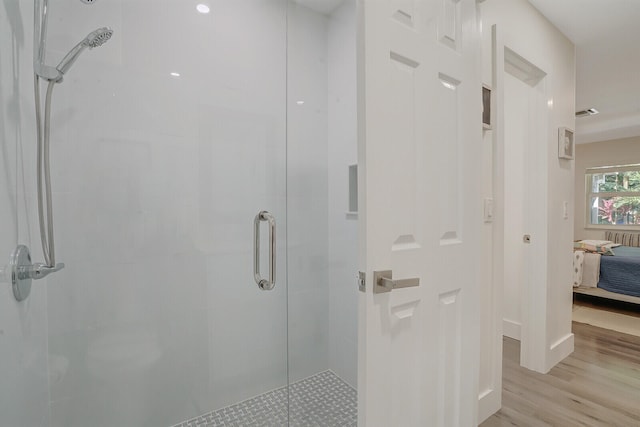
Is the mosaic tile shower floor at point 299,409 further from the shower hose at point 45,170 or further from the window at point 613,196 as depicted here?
the window at point 613,196

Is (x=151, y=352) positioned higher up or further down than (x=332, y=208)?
further down

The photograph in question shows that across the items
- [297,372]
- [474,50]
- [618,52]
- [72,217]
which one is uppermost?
[618,52]

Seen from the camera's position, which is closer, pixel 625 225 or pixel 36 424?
pixel 36 424

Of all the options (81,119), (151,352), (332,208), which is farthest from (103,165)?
(332,208)

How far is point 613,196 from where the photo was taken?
5.61m

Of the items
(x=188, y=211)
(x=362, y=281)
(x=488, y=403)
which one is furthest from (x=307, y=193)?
(x=488, y=403)

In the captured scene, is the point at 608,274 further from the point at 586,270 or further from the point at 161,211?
the point at 161,211

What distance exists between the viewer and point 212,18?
70.0 inches

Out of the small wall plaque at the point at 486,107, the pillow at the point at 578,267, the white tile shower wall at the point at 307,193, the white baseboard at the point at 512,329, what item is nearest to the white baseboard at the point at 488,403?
the white tile shower wall at the point at 307,193

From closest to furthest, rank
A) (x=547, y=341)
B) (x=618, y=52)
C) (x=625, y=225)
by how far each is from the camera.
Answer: (x=547, y=341) → (x=618, y=52) → (x=625, y=225)

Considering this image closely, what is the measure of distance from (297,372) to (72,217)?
1588mm

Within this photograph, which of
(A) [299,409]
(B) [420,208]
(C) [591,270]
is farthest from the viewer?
→ (C) [591,270]

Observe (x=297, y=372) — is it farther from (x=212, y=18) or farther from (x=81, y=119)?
(x=212, y=18)

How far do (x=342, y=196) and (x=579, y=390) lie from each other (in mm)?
2050
